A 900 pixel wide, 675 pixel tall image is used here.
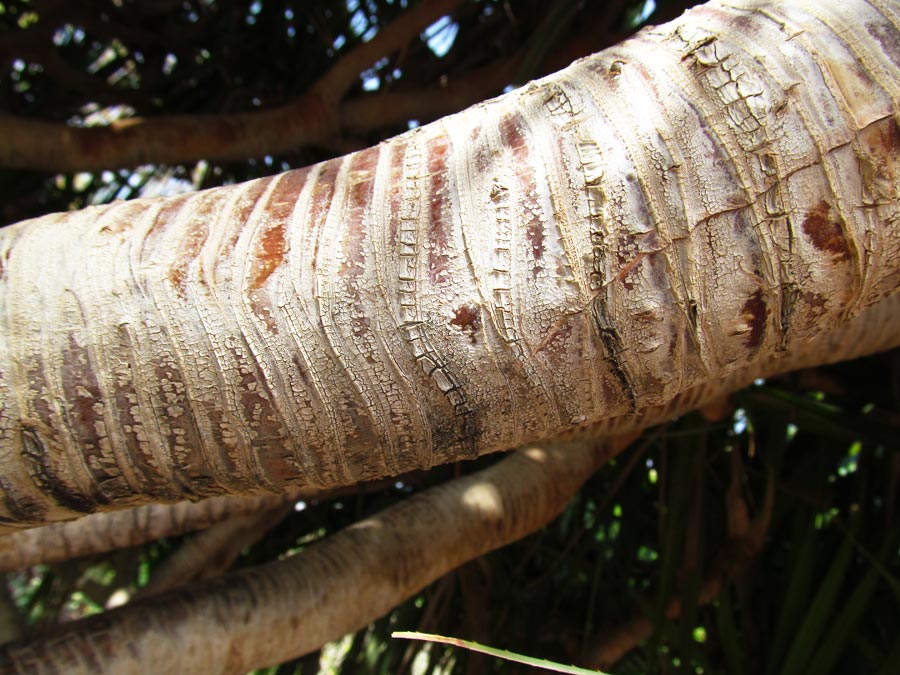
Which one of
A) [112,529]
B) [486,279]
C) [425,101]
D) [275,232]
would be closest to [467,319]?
[486,279]

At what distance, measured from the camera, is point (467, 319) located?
0.55 m

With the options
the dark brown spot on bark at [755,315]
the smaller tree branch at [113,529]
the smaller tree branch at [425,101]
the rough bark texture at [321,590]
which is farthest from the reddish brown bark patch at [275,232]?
the smaller tree branch at [425,101]

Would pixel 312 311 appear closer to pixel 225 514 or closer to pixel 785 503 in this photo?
pixel 225 514

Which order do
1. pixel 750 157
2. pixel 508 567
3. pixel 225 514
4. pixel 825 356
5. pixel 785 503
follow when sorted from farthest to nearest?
pixel 508 567 → pixel 785 503 → pixel 225 514 → pixel 825 356 → pixel 750 157

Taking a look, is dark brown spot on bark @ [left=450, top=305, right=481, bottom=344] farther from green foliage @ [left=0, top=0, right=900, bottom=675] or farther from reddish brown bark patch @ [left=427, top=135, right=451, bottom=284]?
green foliage @ [left=0, top=0, right=900, bottom=675]

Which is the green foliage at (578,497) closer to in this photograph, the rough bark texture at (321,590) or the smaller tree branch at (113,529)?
the rough bark texture at (321,590)

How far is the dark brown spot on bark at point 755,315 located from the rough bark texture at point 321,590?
744 millimetres

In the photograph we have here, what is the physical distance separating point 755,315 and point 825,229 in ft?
0.24

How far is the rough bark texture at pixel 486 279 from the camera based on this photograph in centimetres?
54

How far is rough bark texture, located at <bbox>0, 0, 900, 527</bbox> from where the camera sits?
0.54m

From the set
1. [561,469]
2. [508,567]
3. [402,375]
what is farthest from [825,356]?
[508,567]

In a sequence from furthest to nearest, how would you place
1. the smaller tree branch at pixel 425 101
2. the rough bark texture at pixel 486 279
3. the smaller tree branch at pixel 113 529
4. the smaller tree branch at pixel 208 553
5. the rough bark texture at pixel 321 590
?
the smaller tree branch at pixel 425 101 < the smaller tree branch at pixel 208 553 < the smaller tree branch at pixel 113 529 < the rough bark texture at pixel 321 590 < the rough bark texture at pixel 486 279

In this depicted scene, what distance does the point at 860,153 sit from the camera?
54cm

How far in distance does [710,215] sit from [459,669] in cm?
177
